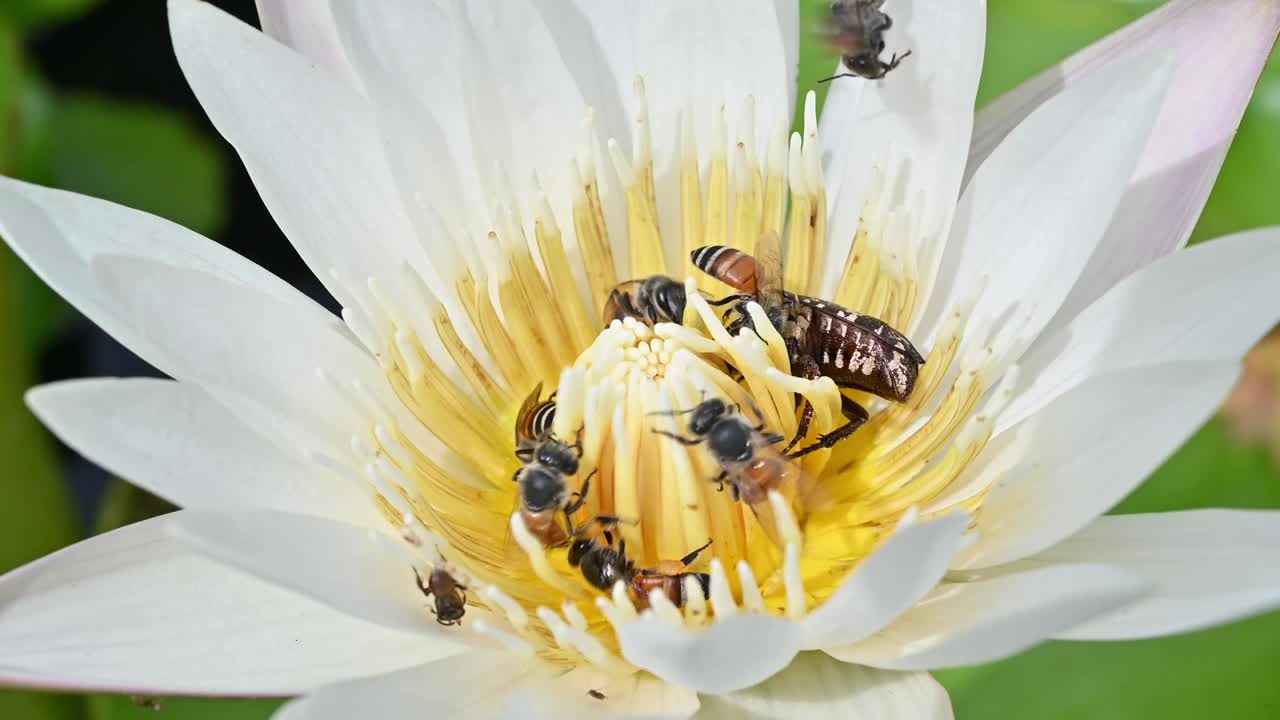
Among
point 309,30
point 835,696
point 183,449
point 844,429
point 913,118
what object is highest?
point 309,30

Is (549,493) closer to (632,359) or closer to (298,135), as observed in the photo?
(632,359)

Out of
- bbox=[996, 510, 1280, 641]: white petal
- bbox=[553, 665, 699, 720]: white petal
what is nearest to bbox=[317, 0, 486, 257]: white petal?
bbox=[553, 665, 699, 720]: white petal

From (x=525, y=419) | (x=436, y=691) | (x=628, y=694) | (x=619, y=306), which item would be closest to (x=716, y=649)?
(x=628, y=694)

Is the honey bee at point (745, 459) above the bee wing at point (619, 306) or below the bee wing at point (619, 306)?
below

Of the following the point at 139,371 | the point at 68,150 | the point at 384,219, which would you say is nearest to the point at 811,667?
the point at 384,219

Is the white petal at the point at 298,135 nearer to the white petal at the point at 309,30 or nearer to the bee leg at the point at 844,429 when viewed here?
the white petal at the point at 309,30

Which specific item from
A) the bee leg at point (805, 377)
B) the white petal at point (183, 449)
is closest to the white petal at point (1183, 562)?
the bee leg at point (805, 377)
